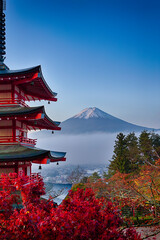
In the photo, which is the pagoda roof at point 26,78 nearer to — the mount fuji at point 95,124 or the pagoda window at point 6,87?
the pagoda window at point 6,87

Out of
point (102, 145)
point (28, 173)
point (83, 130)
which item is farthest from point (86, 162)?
point (28, 173)

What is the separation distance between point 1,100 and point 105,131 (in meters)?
141

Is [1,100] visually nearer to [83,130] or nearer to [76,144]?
[83,130]

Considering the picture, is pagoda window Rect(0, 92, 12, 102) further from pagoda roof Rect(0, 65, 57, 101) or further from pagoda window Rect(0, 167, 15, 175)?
pagoda window Rect(0, 167, 15, 175)

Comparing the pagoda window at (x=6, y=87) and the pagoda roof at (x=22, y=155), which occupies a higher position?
the pagoda window at (x=6, y=87)

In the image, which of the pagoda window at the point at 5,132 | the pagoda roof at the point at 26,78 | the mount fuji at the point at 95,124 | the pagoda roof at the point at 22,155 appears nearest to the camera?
the pagoda roof at the point at 22,155

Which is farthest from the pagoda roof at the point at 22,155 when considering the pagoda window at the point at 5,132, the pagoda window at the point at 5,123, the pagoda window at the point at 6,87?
the pagoda window at the point at 6,87

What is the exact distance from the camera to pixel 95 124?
525 feet

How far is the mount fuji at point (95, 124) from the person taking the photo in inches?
5925

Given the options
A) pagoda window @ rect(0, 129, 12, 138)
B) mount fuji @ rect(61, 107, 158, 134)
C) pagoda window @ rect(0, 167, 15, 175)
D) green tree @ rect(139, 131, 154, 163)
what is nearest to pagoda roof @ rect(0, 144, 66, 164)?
pagoda window @ rect(0, 129, 12, 138)

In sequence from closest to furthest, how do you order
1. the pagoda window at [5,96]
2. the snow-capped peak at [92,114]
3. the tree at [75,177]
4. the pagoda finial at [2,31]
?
the pagoda window at [5,96] → the pagoda finial at [2,31] → the tree at [75,177] → the snow-capped peak at [92,114]

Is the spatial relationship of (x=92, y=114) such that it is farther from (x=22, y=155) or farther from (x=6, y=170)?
(x=22, y=155)

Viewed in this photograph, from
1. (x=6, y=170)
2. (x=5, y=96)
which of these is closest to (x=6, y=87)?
(x=5, y=96)

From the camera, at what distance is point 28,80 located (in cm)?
1146
